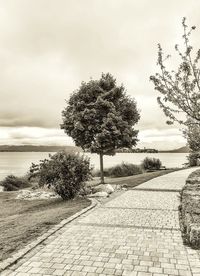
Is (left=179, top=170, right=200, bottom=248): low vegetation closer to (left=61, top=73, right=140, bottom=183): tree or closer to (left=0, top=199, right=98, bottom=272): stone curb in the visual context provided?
(left=0, top=199, right=98, bottom=272): stone curb

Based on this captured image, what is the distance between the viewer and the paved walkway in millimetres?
5768

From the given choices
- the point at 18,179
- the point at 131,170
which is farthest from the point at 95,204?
the point at 131,170

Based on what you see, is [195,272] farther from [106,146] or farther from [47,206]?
[106,146]

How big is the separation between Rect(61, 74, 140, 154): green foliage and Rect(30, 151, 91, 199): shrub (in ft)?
17.6

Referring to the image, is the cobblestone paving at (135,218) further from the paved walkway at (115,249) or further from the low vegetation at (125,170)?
the low vegetation at (125,170)

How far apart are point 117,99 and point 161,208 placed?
35.7ft

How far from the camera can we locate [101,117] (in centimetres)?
2052

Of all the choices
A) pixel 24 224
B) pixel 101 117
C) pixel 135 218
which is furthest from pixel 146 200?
pixel 101 117

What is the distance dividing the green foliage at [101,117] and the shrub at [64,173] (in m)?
5.36

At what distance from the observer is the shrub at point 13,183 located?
23.2 m

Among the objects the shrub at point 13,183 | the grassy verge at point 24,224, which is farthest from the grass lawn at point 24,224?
the shrub at point 13,183

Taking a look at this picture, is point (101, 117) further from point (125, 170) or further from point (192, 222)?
point (192, 222)

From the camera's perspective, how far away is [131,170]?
30.9 meters

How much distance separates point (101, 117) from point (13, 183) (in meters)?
8.41
